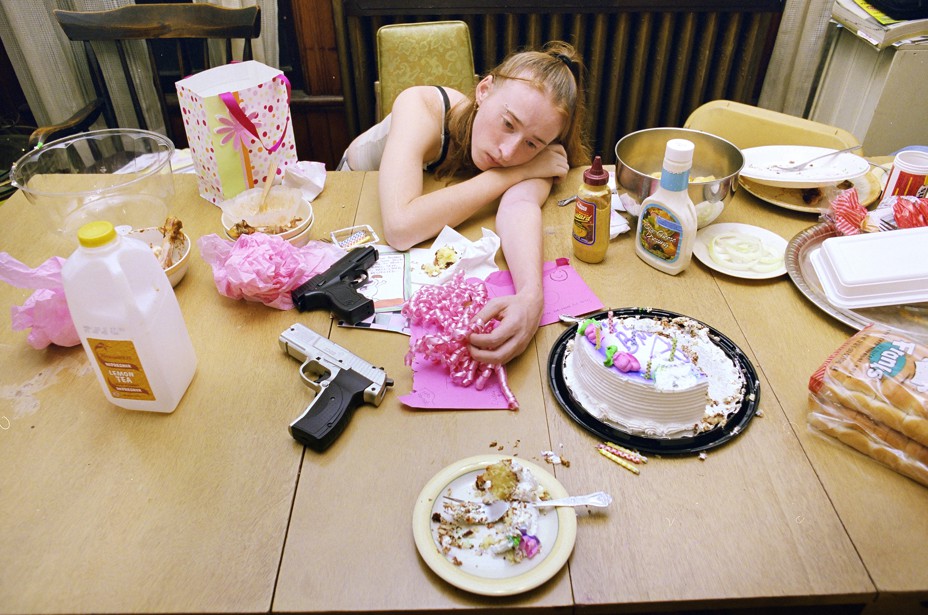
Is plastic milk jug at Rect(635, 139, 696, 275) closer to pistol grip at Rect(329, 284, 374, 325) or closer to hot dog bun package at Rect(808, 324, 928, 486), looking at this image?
hot dog bun package at Rect(808, 324, 928, 486)

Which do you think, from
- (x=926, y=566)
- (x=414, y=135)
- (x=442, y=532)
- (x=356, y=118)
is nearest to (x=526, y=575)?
(x=442, y=532)

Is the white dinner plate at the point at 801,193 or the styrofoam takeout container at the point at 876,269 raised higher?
the styrofoam takeout container at the point at 876,269

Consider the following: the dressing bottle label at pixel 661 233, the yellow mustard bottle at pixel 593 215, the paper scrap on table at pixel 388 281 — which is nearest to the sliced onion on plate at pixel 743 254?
the dressing bottle label at pixel 661 233

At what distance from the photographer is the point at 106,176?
143 centimetres

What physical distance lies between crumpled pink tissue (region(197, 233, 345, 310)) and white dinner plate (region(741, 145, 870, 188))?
37.4 inches

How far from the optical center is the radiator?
2.17 m

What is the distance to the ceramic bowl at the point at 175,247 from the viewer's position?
44.3 inches

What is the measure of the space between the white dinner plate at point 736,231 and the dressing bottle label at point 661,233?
0.08 metres

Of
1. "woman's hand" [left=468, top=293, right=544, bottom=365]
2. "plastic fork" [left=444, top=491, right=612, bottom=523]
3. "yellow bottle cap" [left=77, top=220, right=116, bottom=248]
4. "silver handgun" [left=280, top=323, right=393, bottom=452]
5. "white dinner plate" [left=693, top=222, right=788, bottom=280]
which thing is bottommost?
"white dinner plate" [left=693, top=222, right=788, bottom=280]

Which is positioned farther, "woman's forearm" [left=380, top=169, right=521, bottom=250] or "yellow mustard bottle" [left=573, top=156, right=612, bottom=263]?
"woman's forearm" [left=380, top=169, right=521, bottom=250]

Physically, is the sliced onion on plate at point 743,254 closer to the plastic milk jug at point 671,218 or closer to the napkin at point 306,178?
the plastic milk jug at point 671,218

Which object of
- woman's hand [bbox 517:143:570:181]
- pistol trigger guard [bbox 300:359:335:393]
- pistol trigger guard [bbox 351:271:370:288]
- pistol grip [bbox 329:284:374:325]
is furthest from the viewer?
woman's hand [bbox 517:143:570:181]

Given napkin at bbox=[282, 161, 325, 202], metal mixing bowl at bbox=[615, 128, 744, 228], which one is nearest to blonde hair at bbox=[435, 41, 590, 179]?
metal mixing bowl at bbox=[615, 128, 744, 228]

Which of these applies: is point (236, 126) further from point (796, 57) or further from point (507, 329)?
point (796, 57)
